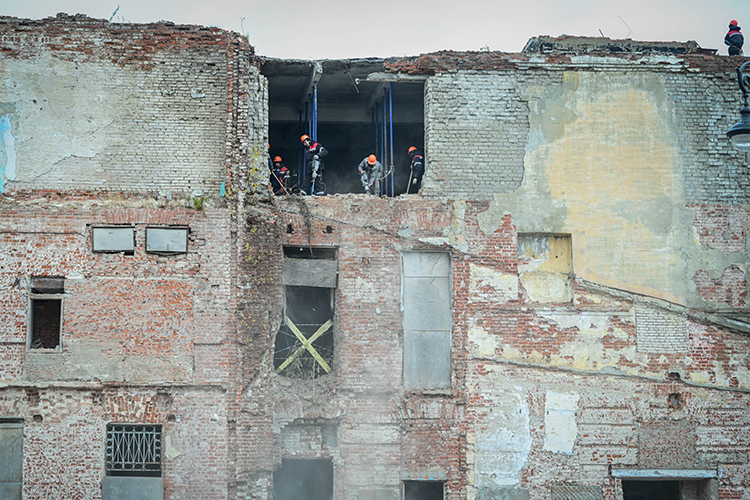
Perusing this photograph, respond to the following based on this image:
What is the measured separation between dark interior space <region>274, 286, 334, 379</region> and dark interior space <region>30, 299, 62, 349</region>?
3.68 metres

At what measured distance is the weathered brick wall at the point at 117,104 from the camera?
11.6m

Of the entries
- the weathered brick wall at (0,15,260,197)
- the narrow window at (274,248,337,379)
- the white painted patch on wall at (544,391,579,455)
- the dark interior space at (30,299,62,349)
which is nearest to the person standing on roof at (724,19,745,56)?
the white painted patch on wall at (544,391,579,455)

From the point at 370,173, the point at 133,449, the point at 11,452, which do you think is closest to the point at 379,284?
the point at 370,173

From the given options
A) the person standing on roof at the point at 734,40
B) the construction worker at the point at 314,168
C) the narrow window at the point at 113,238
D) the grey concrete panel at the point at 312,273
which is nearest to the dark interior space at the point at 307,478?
the grey concrete panel at the point at 312,273

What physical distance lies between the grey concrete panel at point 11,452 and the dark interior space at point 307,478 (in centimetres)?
419

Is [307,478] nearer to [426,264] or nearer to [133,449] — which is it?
[133,449]

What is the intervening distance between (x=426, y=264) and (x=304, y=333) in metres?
2.58

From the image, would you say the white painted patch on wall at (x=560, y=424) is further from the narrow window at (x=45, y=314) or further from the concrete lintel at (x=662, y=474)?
the narrow window at (x=45, y=314)

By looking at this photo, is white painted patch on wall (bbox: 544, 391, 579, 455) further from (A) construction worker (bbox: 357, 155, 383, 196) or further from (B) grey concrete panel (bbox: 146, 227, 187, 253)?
(B) grey concrete panel (bbox: 146, 227, 187, 253)

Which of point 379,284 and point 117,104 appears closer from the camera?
point 117,104

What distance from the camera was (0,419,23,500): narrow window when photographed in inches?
440

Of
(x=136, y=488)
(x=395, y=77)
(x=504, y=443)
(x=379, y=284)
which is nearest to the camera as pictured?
(x=136, y=488)

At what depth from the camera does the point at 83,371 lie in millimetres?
11172

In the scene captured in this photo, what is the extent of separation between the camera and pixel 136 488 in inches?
435
